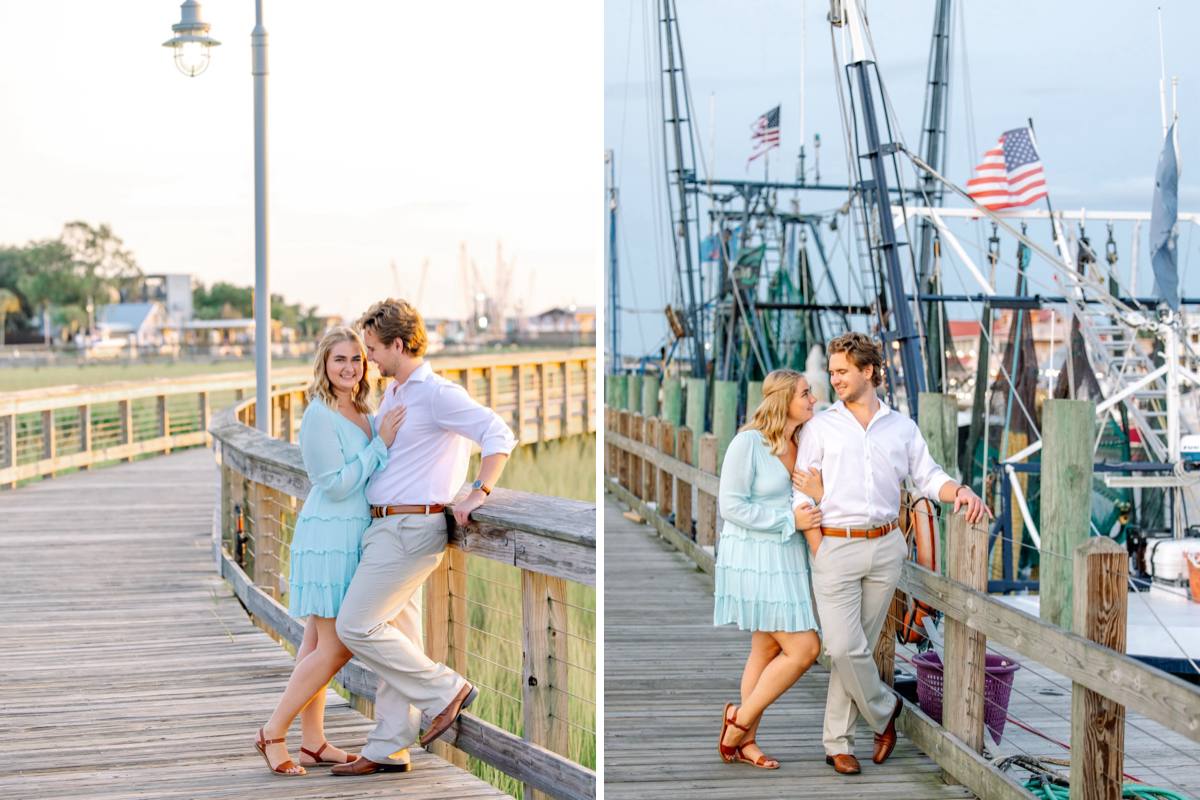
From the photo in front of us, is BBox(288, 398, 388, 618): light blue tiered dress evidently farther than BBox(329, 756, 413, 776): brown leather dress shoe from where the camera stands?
No

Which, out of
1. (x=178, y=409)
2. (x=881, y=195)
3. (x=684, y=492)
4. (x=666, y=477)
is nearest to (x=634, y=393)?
(x=666, y=477)

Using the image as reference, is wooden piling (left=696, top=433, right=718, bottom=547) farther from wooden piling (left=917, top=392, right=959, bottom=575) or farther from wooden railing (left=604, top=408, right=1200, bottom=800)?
wooden railing (left=604, top=408, right=1200, bottom=800)

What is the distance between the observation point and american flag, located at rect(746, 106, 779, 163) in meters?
20.5

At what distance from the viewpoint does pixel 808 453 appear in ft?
16.7

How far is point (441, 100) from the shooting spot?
49.0 metres

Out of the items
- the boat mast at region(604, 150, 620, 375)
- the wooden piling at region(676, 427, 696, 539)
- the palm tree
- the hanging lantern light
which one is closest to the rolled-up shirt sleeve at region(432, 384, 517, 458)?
the wooden piling at region(676, 427, 696, 539)

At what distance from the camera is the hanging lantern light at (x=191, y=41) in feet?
34.8

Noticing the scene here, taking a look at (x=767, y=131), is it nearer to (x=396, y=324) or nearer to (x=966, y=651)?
(x=966, y=651)

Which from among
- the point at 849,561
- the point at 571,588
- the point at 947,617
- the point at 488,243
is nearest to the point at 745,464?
the point at 849,561

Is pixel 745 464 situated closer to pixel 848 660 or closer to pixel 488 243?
pixel 848 660

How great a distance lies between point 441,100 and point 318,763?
1807 inches

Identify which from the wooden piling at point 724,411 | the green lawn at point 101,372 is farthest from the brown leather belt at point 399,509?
the green lawn at point 101,372

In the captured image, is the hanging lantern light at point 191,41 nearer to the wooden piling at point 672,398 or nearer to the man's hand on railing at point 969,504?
the man's hand on railing at point 969,504

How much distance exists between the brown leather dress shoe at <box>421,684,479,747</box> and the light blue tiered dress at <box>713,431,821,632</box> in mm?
1078
